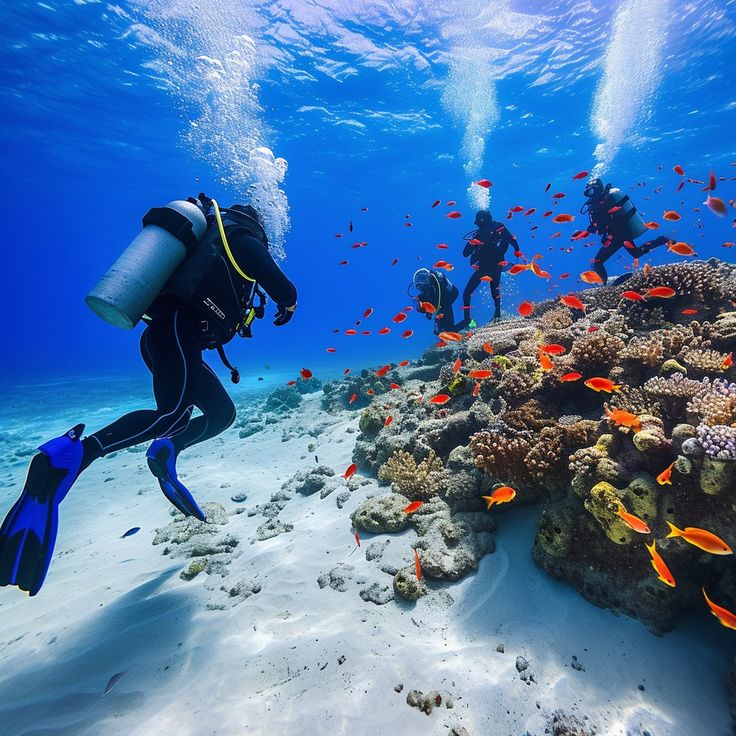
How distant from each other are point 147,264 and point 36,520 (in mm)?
2415

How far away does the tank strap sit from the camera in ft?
11.6

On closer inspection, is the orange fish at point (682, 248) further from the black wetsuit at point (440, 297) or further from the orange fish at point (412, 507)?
the orange fish at point (412, 507)

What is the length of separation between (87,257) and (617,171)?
109 metres

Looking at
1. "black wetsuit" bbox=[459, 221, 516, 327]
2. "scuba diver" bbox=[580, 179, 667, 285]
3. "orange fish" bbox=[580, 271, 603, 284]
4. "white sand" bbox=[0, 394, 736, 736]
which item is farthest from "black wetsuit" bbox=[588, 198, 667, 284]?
"white sand" bbox=[0, 394, 736, 736]

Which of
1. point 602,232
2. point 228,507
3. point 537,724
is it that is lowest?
point 228,507

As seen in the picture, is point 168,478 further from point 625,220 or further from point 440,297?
point 625,220

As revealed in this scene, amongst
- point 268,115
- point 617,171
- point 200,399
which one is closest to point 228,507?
point 200,399

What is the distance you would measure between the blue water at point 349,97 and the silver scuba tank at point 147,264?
15.0 feet

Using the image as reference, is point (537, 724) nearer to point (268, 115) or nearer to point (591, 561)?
point (591, 561)

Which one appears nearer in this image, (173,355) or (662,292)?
(173,355)

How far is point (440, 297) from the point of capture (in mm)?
10008

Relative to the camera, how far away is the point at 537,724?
7.39ft

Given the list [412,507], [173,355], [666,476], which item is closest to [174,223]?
[173,355]

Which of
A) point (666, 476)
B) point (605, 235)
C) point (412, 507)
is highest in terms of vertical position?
point (605, 235)
